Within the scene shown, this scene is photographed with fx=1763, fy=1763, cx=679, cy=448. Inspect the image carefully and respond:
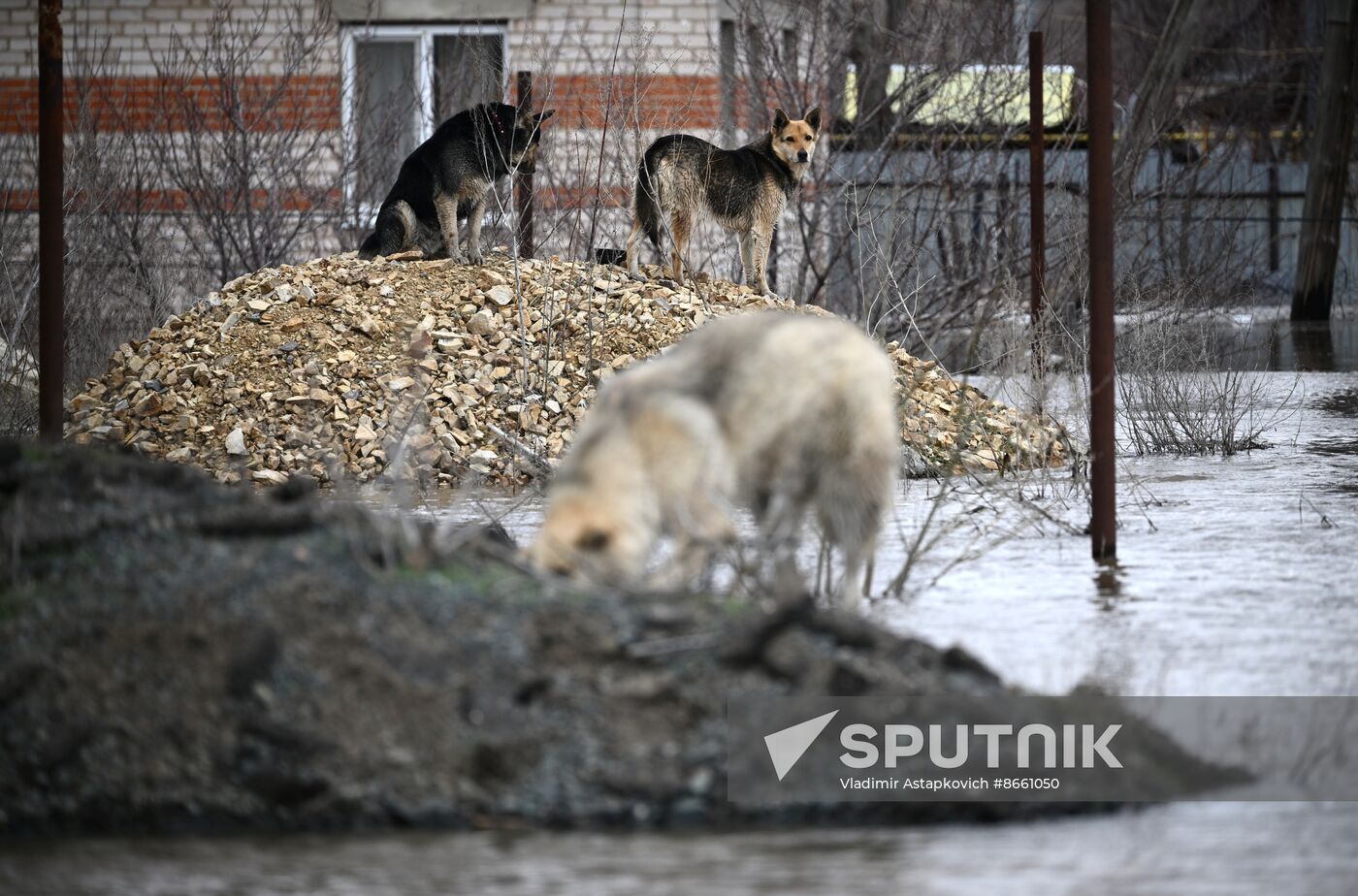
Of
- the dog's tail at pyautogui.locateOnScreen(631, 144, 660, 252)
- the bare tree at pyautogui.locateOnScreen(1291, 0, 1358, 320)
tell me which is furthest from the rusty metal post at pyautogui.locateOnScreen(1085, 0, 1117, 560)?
the bare tree at pyautogui.locateOnScreen(1291, 0, 1358, 320)

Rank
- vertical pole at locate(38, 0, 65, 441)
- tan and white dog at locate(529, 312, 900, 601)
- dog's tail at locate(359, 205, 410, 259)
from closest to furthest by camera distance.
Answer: tan and white dog at locate(529, 312, 900, 601)
vertical pole at locate(38, 0, 65, 441)
dog's tail at locate(359, 205, 410, 259)

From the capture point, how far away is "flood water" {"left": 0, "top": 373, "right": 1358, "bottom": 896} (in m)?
4.14

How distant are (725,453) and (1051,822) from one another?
1518 millimetres

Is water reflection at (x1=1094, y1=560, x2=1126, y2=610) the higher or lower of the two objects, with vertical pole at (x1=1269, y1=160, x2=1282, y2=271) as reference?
lower

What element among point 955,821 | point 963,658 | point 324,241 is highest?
point 324,241

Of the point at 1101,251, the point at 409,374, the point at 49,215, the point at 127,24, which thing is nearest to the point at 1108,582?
the point at 1101,251

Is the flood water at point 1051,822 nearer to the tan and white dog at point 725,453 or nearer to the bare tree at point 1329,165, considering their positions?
the tan and white dog at point 725,453

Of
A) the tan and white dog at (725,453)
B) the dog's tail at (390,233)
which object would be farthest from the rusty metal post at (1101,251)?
the dog's tail at (390,233)

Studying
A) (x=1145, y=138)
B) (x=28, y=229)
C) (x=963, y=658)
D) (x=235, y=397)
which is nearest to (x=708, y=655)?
(x=963, y=658)

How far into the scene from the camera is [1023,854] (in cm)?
434

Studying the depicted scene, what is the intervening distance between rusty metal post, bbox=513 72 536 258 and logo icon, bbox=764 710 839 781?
28.5ft

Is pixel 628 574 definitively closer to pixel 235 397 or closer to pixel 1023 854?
pixel 1023 854

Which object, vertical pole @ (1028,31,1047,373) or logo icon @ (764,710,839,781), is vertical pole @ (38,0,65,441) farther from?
vertical pole @ (1028,31,1047,373)

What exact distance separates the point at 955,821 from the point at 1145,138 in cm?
1404
